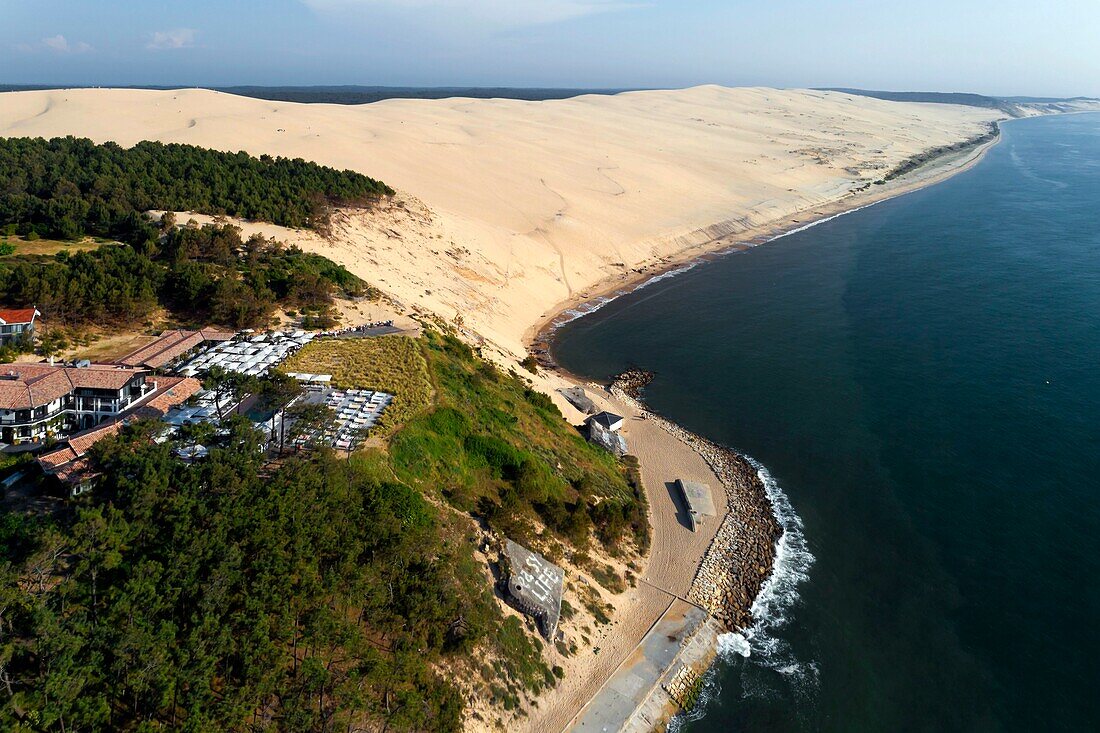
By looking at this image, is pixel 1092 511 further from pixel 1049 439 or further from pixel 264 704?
pixel 264 704

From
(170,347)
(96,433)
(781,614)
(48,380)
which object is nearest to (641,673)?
(781,614)

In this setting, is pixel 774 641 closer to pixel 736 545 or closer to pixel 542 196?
pixel 736 545

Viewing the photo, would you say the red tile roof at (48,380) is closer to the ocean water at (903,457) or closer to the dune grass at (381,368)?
the dune grass at (381,368)

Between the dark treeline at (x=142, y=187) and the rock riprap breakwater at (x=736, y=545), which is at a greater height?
the dark treeline at (x=142, y=187)

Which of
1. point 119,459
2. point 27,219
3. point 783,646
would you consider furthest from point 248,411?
point 27,219

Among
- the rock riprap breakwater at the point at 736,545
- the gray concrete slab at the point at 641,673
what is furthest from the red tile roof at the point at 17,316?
the rock riprap breakwater at the point at 736,545

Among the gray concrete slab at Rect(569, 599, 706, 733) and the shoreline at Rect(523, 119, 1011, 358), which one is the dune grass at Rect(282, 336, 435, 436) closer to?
the gray concrete slab at Rect(569, 599, 706, 733)
